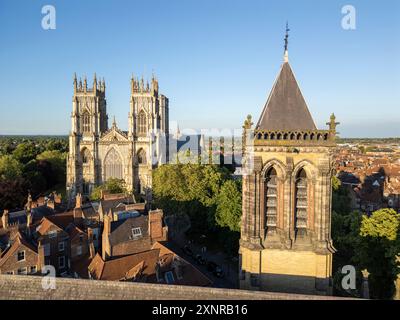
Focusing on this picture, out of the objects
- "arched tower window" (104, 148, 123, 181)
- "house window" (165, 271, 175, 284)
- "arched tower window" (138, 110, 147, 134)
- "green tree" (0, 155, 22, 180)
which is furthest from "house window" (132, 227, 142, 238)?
"green tree" (0, 155, 22, 180)

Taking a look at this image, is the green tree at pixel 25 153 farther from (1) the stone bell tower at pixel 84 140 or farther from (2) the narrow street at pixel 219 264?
(2) the narrow street at pixel 219 264

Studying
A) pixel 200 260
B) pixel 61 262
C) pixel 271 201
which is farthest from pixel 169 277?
pixel 61 262

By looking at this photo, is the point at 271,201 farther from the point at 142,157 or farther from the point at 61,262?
the point at 142,157

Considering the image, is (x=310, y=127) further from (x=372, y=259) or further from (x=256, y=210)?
(x=372, y=259)

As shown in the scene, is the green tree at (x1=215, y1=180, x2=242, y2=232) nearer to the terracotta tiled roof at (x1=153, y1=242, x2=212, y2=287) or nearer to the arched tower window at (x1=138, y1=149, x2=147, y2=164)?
the terracotta tiled roof at (x1=153, y1=242, x2=212, y2=287)

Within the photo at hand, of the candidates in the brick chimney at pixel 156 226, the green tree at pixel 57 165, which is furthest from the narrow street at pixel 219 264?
the green tree at pixel 57 165

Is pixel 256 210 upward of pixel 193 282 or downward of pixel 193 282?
upward
